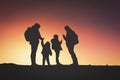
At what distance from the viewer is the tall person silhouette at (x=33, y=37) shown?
70.5ft

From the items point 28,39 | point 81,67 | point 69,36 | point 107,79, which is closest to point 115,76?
point 107,79

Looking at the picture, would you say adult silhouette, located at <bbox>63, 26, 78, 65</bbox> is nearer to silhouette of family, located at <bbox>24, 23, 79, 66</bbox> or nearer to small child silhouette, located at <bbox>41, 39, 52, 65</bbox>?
silhouette of family, located at <bbox>24, 23, 79, 66</bbox>

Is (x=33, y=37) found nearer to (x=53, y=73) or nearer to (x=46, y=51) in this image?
(x=46, y=51)

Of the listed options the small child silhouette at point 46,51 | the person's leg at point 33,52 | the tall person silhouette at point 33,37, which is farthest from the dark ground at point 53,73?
the small child silhouette at point 46,51

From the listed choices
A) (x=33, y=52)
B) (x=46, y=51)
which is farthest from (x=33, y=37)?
(x=46, y=51)

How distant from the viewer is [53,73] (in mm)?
20375

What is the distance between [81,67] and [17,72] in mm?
3426

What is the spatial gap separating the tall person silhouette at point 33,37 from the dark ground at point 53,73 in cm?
107

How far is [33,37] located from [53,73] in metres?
2.50

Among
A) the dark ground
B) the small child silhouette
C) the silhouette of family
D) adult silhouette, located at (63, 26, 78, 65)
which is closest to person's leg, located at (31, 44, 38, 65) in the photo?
the silhouette of family

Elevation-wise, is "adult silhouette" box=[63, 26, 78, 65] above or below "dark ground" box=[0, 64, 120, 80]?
above

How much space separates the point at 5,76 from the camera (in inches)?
786

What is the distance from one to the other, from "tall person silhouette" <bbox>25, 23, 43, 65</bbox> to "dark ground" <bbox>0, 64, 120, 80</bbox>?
1.07 meters

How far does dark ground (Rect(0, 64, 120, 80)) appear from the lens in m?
20.1
